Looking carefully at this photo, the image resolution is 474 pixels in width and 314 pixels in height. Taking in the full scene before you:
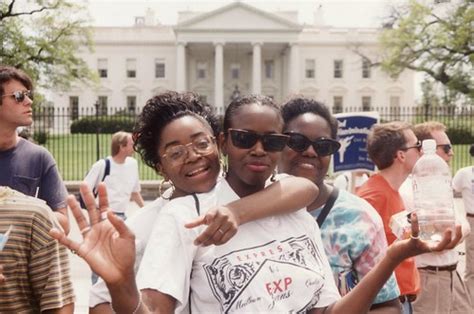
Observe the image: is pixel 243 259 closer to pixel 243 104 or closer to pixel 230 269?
pixel 230 269

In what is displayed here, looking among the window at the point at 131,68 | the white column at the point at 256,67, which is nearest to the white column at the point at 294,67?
the white column at the point at 256,67

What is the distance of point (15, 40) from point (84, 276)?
23.0 meters

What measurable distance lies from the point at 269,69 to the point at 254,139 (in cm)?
6610

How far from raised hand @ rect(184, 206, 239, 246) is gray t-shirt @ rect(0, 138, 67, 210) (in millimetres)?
2308

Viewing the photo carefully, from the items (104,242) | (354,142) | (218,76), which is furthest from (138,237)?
(218,76)

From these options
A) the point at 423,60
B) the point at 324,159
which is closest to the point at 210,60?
the point at 423,60

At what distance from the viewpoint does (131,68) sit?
68.0 metres

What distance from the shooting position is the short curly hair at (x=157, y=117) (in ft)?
7.20

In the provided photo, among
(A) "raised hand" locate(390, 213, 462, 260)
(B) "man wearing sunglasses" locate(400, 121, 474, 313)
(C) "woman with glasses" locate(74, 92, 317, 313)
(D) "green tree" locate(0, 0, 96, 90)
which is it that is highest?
(D) "green tree" locate(0, 0, 96, 90)

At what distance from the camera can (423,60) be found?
37.1m

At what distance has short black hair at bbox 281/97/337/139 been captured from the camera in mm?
2672

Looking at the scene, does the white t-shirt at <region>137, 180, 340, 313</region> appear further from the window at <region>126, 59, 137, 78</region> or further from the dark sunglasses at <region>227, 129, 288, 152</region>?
the window at <region>126, 59, 137, 78</region>

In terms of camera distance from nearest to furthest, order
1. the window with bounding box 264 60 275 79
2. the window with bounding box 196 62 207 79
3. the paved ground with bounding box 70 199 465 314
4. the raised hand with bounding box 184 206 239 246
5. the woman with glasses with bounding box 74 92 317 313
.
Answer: the raised hand with bounding box 184 206 239 246 → the woman with glasses with bounding box 74 92 317 313 → the paved ground with bounding box 70 199 465 314 → the window with bounding box 196 62 207 79 → the window with bounding box 264 60 275 79

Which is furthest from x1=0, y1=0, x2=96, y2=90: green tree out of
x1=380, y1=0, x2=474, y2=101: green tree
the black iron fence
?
x1=380, y1=0, x2=474, y2=101: green tree
